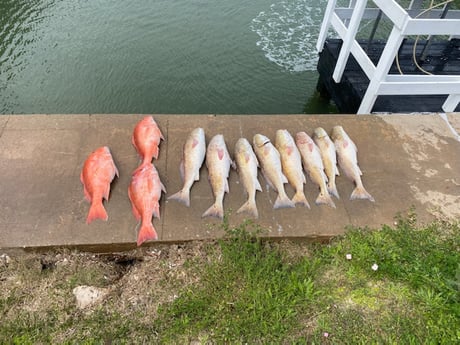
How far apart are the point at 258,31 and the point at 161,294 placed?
821cm

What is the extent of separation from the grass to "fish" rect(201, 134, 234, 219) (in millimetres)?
339

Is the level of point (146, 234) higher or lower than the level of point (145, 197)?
lower

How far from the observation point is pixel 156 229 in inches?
134

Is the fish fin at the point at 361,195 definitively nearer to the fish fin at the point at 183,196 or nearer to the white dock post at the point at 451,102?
the fish fin at the point at 183,196

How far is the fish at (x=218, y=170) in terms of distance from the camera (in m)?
3.52

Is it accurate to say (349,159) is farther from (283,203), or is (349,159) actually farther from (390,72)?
(390,72)

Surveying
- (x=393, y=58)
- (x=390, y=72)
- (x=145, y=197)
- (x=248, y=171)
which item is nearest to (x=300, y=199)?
(x=248, y=171)

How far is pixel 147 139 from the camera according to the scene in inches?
158

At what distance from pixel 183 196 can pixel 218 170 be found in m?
0.52

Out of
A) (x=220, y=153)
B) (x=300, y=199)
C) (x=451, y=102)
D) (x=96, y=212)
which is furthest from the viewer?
(x=451, y=102)

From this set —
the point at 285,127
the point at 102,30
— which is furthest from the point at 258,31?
the point at 285,127

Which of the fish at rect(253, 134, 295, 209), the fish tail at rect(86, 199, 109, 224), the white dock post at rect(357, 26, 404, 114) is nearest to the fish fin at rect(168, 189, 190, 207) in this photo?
the fish tail at rect(86, 199, 109, 224)

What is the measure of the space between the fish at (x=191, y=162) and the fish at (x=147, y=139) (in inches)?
14.5

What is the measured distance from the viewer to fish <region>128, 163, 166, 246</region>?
332 cm
